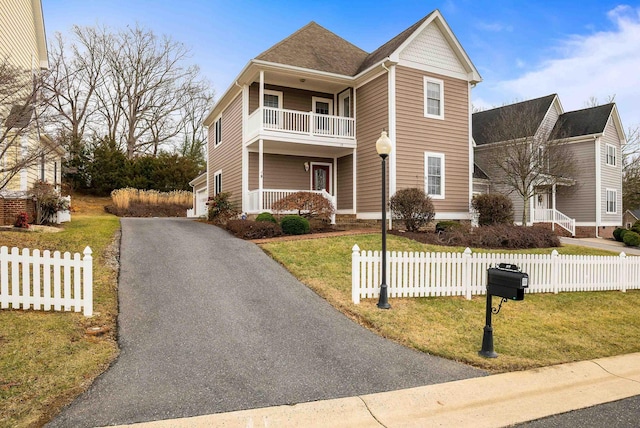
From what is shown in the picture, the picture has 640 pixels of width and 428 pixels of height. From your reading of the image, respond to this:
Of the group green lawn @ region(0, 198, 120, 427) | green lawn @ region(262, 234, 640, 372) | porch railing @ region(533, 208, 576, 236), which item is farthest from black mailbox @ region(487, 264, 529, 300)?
porch railing @ region(533, 208, 576, 236)

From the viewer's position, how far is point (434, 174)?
16344 mm

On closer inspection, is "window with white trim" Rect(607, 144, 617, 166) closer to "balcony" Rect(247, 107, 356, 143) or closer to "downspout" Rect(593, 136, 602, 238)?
"downspout" Rect(593, 136, 602, 238)

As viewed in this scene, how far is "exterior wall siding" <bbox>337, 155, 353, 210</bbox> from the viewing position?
17688 millimetres

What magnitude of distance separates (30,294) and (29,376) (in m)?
2.74

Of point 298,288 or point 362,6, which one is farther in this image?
point 362,6

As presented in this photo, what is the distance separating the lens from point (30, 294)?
21.2 ft

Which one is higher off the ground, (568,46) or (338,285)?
(568,46)

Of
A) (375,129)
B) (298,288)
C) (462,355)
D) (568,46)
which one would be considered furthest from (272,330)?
(568,46)

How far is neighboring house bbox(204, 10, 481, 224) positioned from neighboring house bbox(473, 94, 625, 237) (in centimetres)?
846

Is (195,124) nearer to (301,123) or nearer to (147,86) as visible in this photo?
(147,86)

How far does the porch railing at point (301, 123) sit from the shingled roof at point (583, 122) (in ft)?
50.0

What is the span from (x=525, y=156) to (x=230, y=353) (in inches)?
724

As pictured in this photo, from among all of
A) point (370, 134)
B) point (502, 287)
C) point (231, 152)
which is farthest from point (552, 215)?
point (502, 287)

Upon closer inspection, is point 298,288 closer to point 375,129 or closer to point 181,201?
point 375,129
